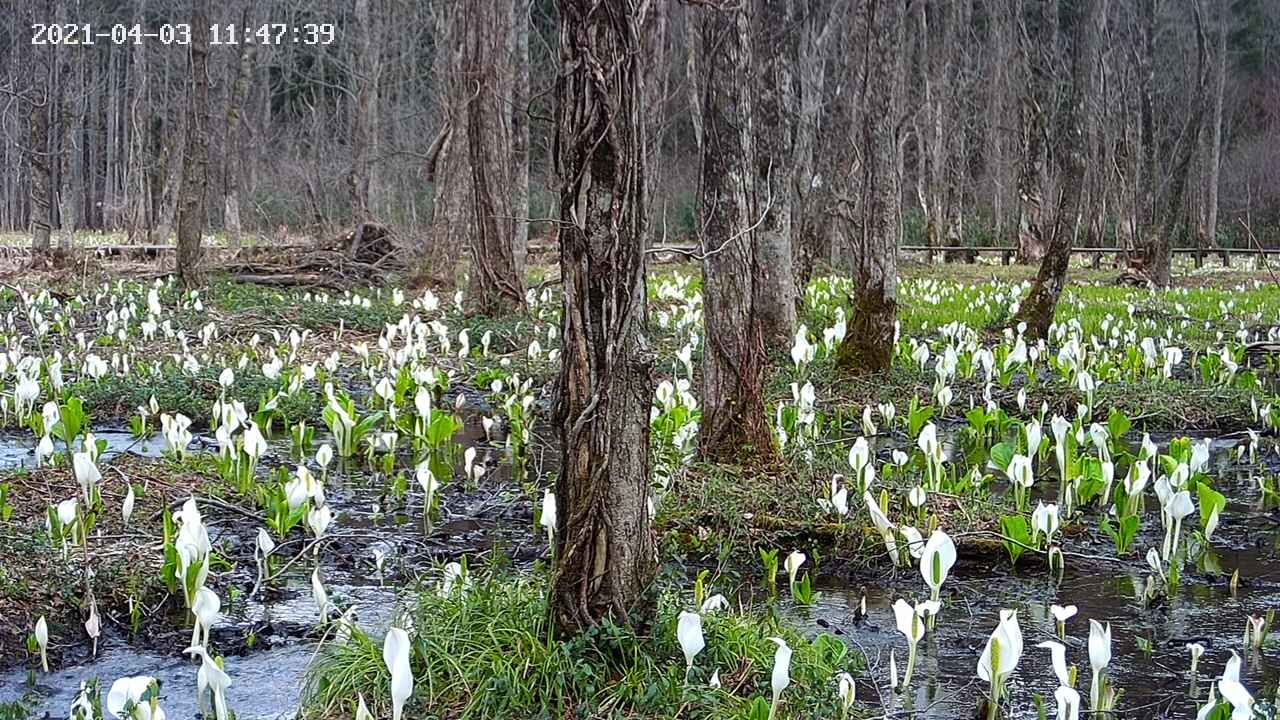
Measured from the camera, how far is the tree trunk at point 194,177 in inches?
573

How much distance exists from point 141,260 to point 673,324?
12342mm

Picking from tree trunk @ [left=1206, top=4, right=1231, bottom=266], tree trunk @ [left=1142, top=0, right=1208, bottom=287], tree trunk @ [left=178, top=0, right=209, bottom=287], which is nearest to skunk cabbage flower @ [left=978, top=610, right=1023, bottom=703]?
tree trunk @ [left=178, top=0, right=209, bottom=287]

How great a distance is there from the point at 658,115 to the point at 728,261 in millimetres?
11687

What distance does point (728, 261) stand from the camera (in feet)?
18.9

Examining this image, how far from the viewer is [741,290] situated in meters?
5.73

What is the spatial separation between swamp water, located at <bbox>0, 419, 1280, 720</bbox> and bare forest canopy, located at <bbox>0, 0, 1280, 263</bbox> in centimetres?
265

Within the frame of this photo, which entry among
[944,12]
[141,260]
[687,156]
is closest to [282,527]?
[141,260]

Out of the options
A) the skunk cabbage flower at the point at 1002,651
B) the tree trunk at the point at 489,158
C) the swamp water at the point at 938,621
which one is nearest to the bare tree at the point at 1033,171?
the tree trunk at the point at 489,158

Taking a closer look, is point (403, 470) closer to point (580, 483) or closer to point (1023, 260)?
point (580, 483)

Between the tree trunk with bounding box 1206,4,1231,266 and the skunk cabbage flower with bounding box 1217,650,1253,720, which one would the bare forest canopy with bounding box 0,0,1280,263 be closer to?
the tree trunk with bounding box 1206,4,1231,266

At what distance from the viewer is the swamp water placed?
3855 millimetres

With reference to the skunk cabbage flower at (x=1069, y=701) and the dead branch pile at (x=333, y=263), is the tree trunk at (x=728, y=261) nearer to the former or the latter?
the skunk cabbage flower at (x=1069, y=701)

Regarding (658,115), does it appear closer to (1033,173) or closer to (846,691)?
(1033,173)

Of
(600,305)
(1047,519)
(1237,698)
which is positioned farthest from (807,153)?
(1237,698)
